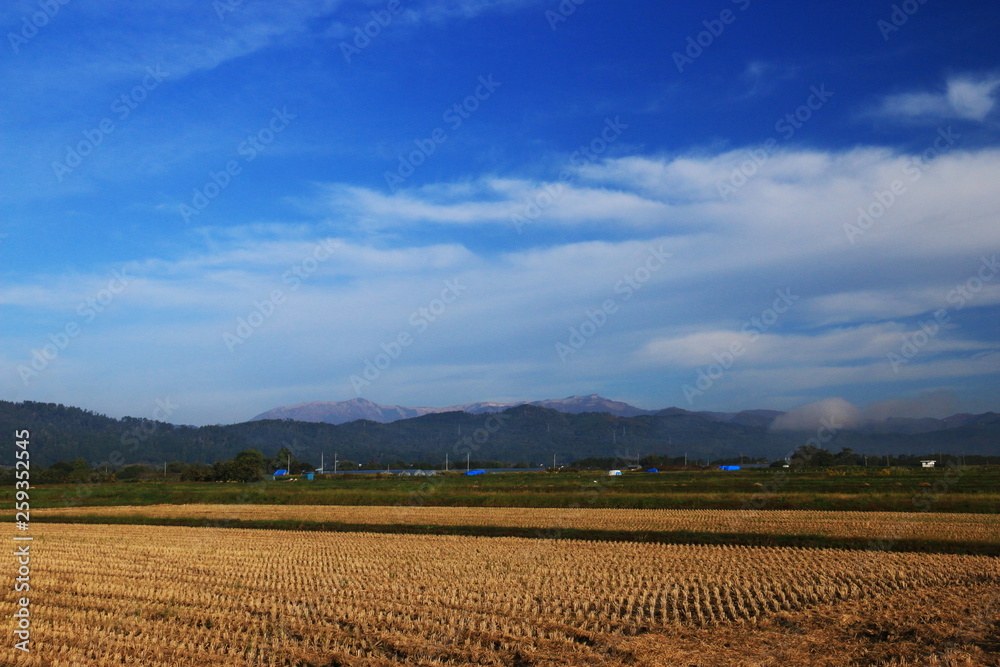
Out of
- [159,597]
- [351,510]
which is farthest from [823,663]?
[351,510]

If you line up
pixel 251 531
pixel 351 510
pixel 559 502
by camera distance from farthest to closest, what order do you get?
pixel 559 502, pixel 351 510, pixel 251 531

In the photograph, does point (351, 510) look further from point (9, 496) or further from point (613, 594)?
point (9, 496)

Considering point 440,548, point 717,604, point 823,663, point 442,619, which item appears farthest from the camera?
point 440,548

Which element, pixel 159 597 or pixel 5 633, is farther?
pixel 159 597

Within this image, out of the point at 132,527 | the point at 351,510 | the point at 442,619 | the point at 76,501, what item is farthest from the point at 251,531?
the point at 76,501

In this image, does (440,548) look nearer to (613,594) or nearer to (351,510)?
(613,594)

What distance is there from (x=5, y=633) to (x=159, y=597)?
376 centimetres

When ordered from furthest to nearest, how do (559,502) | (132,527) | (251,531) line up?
(559,502)
(132,527)
(251,531)

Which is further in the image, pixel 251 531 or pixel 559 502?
pixel 559 502

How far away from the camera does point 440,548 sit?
26.8 metres

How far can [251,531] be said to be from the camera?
35.6 m

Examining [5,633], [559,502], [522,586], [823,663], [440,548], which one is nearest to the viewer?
[823,663]

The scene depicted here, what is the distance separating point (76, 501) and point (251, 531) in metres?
35.8

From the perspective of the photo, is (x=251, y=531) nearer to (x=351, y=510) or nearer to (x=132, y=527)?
(x=132, y=527)
